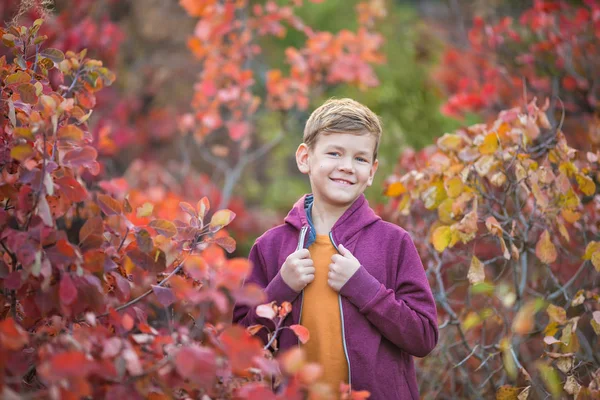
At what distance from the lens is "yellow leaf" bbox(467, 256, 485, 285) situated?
2.50m

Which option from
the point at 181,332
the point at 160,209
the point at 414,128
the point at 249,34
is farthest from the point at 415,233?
the point at 414,128

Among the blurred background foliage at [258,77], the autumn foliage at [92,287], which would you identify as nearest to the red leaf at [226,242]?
the autumn foliage at [92,287]

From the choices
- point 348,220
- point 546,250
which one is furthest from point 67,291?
point 546,250

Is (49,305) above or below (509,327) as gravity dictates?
above

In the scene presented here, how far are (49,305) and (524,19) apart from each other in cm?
468

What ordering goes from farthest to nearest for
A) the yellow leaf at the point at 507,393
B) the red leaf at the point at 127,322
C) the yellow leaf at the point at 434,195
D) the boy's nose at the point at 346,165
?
the yellow leaf at the point at 434,195 < the yellow leaf at the point at 507,393 < the boy's nose at the point at 346,165 < the red leaf at the point at 127,322

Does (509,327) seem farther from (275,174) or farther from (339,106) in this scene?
(275,174)

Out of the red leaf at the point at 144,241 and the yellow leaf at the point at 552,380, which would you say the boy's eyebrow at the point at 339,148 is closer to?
the red leaf at the point at 144,241

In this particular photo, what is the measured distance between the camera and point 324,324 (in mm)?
2002

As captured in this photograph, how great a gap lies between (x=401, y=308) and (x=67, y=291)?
97 centimetres

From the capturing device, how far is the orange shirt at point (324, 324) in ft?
6.48

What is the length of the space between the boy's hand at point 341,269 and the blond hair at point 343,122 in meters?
0.42

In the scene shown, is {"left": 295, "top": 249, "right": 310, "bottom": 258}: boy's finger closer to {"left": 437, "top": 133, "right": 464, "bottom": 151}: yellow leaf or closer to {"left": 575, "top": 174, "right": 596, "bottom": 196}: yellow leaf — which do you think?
{"left": 437, "top": 133, "right": 464, "bottom": 151}: yellow leaf

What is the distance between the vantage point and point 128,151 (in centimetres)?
867
